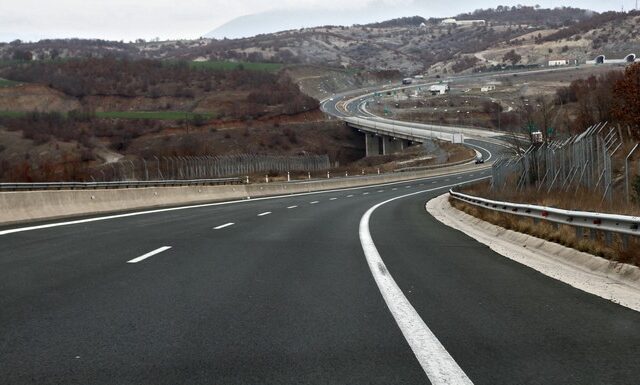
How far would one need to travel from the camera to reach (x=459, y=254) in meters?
13.7

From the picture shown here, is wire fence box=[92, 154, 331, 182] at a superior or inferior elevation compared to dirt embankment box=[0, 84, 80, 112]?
inferior

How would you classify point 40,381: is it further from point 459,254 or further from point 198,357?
point 459,254

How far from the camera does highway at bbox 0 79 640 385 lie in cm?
552

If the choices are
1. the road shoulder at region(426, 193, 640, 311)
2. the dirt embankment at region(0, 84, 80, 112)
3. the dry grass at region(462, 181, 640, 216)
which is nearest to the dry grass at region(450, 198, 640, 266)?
the road shoulder at region(426, 193, 640, 311)

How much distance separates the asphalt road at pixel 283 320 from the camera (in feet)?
18.1

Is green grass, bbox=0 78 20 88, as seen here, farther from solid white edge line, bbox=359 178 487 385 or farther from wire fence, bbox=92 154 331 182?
solid white edge line, bbox=359 178 487 385

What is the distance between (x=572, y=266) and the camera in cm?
1173

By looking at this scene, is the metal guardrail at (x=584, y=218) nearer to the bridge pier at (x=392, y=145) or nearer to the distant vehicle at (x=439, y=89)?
the bridge pier at (x=392, y=145)

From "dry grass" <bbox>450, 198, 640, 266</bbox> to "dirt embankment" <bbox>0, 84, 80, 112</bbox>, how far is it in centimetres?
15983

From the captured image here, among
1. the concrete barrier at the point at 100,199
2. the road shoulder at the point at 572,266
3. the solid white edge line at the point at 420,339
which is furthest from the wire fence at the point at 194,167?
the solid white edge line at the point at 420,339

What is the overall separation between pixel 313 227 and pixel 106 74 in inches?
7459

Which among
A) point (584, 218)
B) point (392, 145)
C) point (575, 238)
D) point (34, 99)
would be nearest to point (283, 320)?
point (584, 218)

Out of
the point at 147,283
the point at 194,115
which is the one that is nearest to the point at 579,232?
the point at 147,283

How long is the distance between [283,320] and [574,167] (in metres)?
17.7
